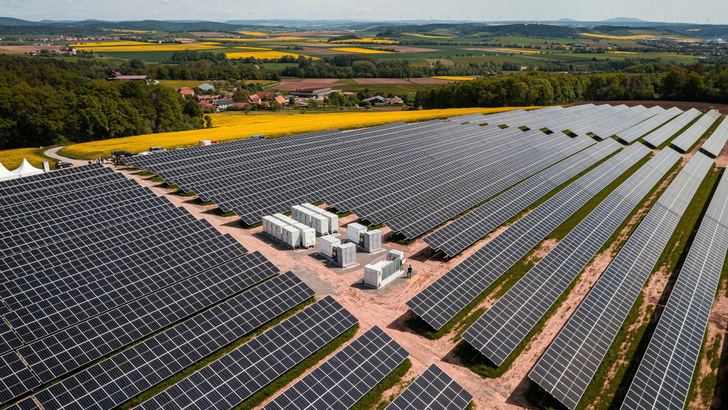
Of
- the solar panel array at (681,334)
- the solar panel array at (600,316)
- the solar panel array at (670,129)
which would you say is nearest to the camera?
the solar panel array at (681,334)

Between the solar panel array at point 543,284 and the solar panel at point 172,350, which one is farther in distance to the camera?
the solar panel array at point 543,284

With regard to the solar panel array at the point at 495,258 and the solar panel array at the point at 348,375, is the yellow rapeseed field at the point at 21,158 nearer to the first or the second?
the solar panel array at the point at 348,375

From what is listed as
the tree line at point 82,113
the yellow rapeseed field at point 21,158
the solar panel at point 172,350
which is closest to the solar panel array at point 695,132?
the solar panel at point 172,350

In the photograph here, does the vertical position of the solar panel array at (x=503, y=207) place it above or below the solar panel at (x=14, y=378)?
below

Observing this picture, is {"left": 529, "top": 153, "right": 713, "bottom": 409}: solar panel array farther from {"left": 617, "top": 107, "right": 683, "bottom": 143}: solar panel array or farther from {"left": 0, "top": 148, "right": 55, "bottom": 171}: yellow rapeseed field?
{"left": 0, "top": 148, "right": 55, "bottom": 171}: yellow rapeseed field

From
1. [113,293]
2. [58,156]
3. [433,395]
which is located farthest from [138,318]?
[58,156]

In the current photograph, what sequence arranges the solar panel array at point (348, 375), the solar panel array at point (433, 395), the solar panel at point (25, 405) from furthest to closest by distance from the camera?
the solar panel array at point (433, 395) < the solar panel array at point (348, 375) < the solar panel at point (25, 405)

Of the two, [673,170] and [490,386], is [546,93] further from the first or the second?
[490,386]

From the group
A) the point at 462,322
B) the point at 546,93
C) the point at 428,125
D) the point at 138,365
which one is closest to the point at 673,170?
the point at 428,125
